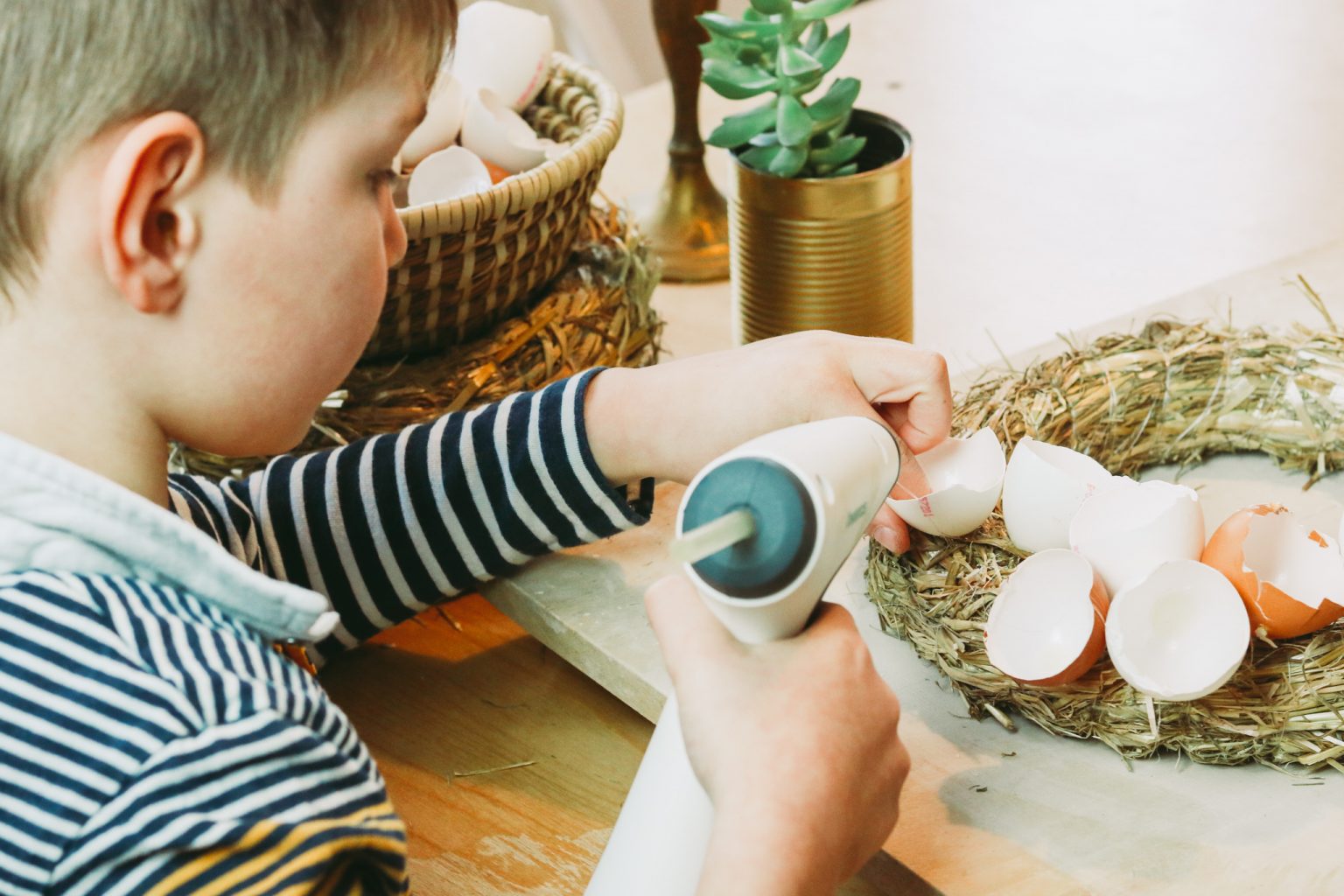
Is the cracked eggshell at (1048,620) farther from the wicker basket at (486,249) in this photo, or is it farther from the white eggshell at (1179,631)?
the wicker basket at (486,249)

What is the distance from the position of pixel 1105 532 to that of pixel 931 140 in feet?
2.60

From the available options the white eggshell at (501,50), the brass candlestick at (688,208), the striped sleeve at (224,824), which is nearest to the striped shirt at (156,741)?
the striped sleeve at (224,824)

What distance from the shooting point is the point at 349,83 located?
1.89ft

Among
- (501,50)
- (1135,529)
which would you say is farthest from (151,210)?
(501,50)

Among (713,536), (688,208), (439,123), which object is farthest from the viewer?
(688,208)

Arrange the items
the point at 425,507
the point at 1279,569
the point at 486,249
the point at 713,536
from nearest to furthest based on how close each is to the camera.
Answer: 1. the point at 713,536
2. the point at 1279,569
3. the point at 425,507
4. the point at 486,249

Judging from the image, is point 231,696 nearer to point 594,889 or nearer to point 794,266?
point 594,889

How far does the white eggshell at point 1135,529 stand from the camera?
2.30 feet

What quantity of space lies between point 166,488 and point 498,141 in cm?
48

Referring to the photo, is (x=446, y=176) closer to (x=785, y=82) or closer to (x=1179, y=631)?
(x=785, y=82)

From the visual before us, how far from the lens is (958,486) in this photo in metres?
0.73

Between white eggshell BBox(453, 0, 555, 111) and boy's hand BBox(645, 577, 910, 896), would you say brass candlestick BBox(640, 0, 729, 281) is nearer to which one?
white eggshell BBox(453, 0, 555, 111)

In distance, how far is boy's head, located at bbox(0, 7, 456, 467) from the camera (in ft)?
1.73

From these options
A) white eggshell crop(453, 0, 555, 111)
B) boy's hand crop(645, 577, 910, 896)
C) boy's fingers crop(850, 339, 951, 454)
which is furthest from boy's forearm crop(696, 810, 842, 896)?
white eggshell crop(453, 0, 555, 111)
